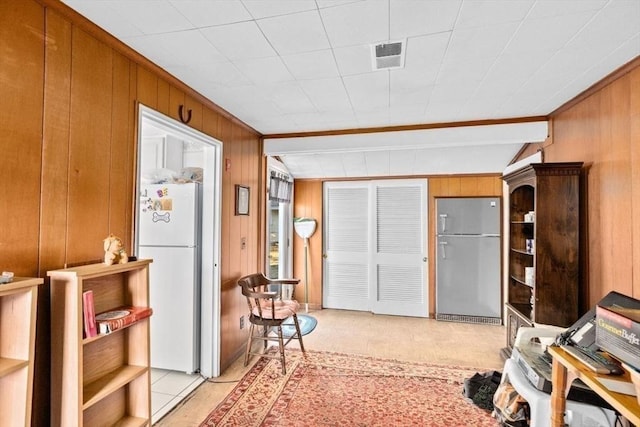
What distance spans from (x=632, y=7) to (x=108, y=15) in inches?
96.8

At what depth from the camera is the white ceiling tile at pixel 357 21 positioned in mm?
1457

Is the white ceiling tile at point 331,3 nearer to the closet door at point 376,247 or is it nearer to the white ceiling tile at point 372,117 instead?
the white ceiling tile at point 372,117

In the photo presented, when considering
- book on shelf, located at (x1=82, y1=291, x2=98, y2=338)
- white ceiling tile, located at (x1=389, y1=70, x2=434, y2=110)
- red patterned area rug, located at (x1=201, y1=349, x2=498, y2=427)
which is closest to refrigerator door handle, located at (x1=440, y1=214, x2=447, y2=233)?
red patterned area rug, located at (x1=201, y1=349, x2=498, y2=427)

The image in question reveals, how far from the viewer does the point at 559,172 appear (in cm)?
246

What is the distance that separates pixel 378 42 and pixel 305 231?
11.4 feet

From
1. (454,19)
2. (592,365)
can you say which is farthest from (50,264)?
(592,365)

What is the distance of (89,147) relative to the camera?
63.5 inches

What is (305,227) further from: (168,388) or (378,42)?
(378,42)

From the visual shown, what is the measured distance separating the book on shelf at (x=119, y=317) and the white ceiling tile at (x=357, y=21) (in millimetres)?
1776

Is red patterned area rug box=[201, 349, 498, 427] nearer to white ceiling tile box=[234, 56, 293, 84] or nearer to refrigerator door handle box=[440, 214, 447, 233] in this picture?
refrigerator door handle box=[440, 214, 447, 233]

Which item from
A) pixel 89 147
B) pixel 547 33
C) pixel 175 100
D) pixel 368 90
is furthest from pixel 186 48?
pixel 547 33

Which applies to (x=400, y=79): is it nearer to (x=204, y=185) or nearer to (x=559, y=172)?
(x=559, y=172)

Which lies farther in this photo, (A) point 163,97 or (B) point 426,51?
(A) point 163,97

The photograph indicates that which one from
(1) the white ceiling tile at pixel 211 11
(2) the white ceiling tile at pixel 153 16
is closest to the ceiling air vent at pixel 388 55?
(1) the white ceiling tile at pixel 211 11
